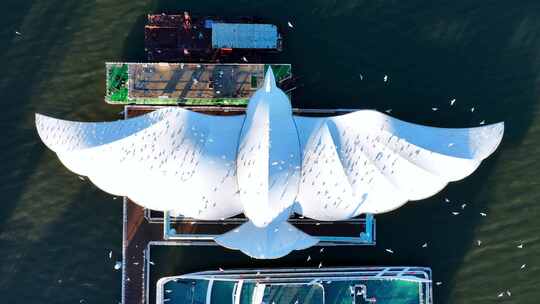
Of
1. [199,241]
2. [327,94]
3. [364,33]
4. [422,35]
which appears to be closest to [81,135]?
[199,241]

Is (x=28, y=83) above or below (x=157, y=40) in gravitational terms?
below

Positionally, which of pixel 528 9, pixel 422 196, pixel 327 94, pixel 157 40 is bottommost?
pixel 422 196

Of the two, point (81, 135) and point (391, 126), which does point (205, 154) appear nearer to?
point (81, 135)

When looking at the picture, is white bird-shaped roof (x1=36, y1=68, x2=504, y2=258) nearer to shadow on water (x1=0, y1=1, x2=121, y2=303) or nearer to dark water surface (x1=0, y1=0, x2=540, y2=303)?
dark water surface (x1=0, y1=0, x2=540, y2=303)

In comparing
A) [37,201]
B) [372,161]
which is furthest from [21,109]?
[372,161]

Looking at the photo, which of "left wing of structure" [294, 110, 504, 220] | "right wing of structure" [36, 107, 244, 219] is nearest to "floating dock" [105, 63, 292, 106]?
"right wing of structure" [36, 107, 244, 219]

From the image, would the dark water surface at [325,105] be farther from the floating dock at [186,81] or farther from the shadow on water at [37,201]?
the floating dock at [186,81]

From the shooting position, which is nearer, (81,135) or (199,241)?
(81,135)
